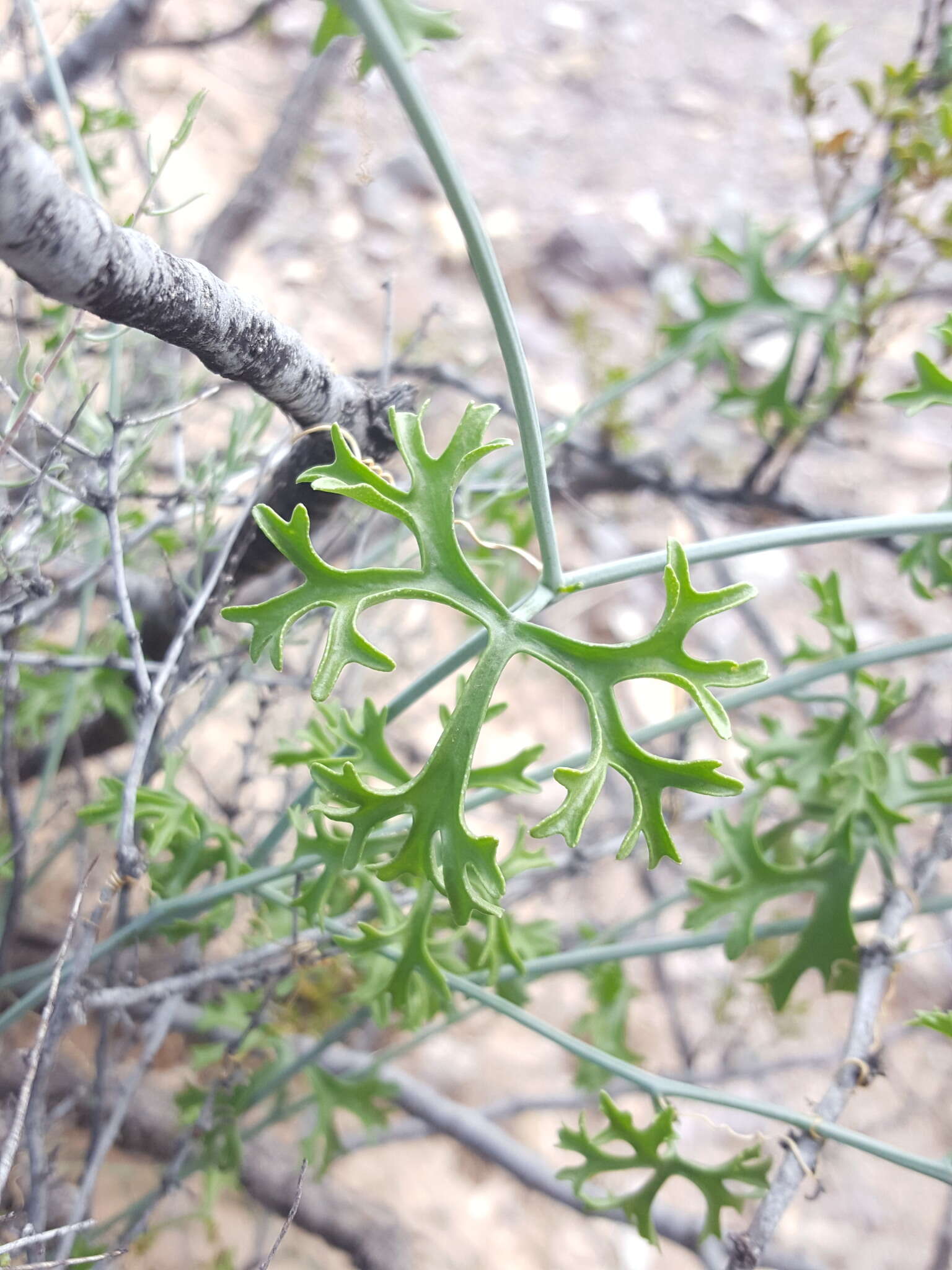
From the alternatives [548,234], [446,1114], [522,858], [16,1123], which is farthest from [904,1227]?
[548,234]

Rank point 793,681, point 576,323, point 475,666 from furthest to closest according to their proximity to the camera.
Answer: point 576,323 → point 793,681 → point 475,666

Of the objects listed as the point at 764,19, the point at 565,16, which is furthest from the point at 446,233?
the point at 764,19

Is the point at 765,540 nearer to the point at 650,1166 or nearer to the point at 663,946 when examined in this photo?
the point at 663,946

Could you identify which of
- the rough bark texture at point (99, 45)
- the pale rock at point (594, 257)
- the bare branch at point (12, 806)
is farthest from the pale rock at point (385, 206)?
the bare branch at point (12, 806)

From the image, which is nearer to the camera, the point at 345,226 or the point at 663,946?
the point at 663,946

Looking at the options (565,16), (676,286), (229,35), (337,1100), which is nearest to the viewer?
(337,1100)

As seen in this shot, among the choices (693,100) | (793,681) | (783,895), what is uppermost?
(693,100)

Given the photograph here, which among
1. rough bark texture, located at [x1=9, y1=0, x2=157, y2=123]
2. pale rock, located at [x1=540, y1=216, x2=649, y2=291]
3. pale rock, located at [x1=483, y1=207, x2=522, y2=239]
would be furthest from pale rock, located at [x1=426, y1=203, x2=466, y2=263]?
rough bark texture, located at [x1=9, y1=0, x2=157, y2=123]

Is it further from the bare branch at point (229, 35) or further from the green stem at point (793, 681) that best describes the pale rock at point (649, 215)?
the green stem at point (793, 681)
